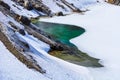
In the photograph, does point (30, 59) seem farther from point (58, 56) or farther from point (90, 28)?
point (90, 28)

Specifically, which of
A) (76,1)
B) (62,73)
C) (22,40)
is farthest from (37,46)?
(76,1)

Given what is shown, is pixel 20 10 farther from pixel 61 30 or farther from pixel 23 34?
pixel 23 34

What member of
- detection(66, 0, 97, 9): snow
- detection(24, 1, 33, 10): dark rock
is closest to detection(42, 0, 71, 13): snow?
detection(24, 1, 33, 10): dark rock

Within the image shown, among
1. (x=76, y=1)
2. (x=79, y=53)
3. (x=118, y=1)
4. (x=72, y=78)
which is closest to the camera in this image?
(x=72, y=78)

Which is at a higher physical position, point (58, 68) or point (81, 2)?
point (58, 68)

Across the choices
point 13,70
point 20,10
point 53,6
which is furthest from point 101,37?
point 53,6

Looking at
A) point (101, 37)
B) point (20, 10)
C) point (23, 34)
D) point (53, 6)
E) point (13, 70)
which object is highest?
point (13, 70)
